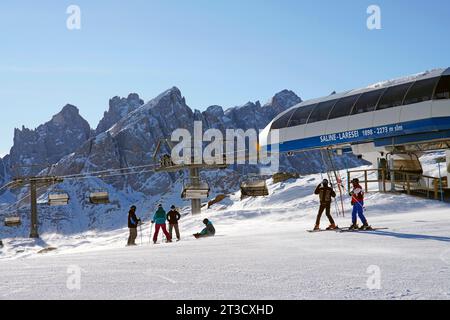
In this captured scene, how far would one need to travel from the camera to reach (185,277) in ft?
22.7

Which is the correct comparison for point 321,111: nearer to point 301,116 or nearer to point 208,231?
point 301,116

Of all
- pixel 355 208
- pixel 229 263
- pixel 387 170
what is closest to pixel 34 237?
pixel 387 170

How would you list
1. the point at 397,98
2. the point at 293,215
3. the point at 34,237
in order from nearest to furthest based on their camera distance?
the point at 293,215 → the point at 397,98 → the point at 34,237

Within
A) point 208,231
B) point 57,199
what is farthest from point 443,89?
point 57,199

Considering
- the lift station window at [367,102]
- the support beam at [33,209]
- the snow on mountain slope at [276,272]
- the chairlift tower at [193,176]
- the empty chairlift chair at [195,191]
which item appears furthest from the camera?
the support beam at [33,209]

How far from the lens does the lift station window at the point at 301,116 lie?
29.7 metres

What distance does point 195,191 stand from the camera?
26203 millimetres

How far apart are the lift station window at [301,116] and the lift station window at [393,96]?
4.57 m

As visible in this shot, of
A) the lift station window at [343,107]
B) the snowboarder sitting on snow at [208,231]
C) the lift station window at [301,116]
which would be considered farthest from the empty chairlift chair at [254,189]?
the snowboarder sitting on snow at [208,231]

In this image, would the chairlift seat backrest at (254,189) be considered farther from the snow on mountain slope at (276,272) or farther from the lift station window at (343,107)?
the snow on mountain slope at (276,272)

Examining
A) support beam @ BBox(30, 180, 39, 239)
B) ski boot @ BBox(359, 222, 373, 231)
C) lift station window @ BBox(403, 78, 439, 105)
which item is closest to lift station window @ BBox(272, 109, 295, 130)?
lift station window @ BBox(403, 78, 439, 105)

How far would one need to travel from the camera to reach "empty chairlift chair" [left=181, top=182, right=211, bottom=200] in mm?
25859

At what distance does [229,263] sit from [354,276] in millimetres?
2353
